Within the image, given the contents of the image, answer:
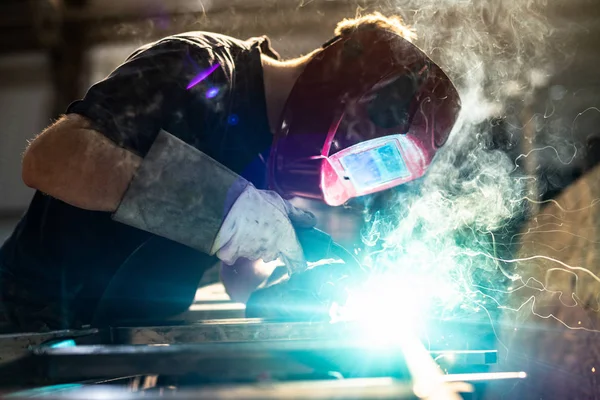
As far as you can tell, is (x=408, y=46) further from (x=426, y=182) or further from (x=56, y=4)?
(x=56, y=4)

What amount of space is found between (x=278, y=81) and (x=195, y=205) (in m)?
0.63

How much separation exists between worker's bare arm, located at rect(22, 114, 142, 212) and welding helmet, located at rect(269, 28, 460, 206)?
0.56m

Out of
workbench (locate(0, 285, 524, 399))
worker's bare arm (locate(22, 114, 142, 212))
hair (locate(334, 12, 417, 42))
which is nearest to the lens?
workbench (locate(0, 285, 524, 399))

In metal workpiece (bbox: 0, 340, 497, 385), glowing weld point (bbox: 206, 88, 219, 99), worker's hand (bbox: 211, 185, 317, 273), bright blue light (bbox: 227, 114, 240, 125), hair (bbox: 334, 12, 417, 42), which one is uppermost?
hair (bbox: 334, 12, 417, 42)

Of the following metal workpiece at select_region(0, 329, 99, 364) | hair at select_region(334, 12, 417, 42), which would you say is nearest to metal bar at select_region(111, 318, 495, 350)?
metal workpiece at select_region(0, 329, 99, 364)

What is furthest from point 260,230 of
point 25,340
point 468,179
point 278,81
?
point 468,179

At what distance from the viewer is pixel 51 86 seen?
445 centimetres

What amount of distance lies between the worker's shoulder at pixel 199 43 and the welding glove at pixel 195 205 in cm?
31

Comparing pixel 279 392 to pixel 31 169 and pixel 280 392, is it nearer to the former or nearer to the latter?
pixel 280 392

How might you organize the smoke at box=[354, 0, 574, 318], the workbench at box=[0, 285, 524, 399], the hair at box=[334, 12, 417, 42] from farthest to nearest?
the smoke at box=[354, 0, 574, 318] → the hair at box=[334, 12, 417, 42] → the workbench at box=[0, 285, 524, 399]

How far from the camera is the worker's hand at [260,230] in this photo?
4.22 ft

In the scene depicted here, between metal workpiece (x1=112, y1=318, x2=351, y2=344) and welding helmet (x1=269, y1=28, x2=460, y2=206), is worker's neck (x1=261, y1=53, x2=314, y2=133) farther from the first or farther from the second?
metal workpiece (x1=112, y1=318, x2=351, y2=344)

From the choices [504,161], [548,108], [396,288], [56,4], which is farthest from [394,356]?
[56,4]

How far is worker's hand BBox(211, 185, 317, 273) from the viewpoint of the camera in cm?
129
